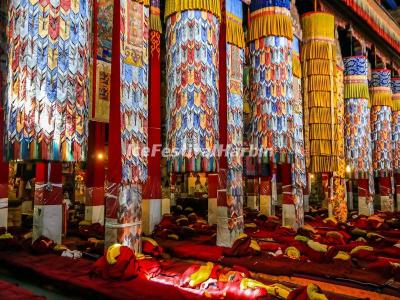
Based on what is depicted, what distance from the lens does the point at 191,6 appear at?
4.63 metres

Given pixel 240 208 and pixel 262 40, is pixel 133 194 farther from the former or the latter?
pixel 262 40

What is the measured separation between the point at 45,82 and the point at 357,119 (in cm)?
840

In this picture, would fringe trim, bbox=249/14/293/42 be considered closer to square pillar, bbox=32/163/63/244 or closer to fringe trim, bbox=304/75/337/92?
fringe trim, bbox=304/75/337/92

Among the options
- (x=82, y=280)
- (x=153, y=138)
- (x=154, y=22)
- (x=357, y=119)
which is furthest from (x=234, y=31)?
(x=357, y=119)

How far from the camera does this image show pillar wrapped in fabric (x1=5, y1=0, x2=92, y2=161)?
3.03 metres

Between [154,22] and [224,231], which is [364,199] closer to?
[224,231]

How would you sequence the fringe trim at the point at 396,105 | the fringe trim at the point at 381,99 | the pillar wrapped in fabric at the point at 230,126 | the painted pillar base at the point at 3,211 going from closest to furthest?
the pillar wrapped in fabric at the point at 230,126 → the painted pillar base at the point at 3,211 → the fringe trim at the point at 381,99 → the fringe trim at the point at 396,105

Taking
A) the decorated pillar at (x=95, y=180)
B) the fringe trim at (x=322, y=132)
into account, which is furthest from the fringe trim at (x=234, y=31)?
the decorated pillar at (x=95, y=180)

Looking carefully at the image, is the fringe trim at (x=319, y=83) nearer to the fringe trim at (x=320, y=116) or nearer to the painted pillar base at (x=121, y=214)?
the fringe trim at (x=320, y=116)

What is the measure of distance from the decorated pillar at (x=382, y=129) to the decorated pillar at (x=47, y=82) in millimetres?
9737

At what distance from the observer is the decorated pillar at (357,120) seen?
9.34 m

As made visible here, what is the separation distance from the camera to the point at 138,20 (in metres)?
4.11

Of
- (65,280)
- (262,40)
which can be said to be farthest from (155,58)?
(65,280)

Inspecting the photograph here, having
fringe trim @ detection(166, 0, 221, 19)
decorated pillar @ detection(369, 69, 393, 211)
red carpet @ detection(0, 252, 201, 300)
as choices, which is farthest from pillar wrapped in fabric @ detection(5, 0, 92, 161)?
decorated pillar @ detection(369, 69, 393, 211)
